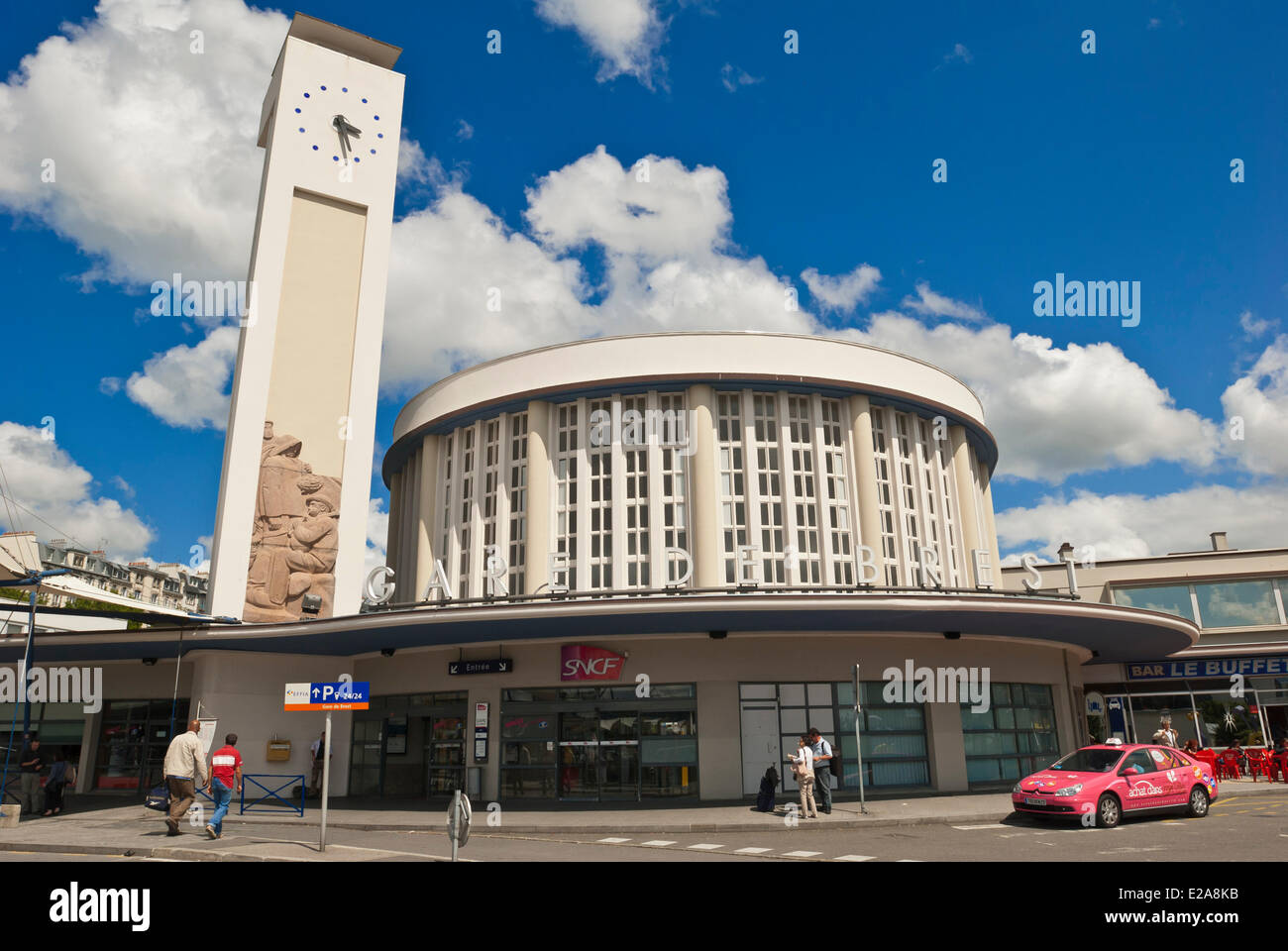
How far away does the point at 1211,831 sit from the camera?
588 inches

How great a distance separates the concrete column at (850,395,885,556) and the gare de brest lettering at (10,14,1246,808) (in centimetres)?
10

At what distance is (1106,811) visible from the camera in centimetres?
1609

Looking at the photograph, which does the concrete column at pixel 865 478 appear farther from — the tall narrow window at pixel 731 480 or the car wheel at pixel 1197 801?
the car wheel at pixel 1197 801

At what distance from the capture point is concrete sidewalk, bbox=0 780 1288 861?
13.1 m

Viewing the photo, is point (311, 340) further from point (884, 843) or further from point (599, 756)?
point (884, 843)

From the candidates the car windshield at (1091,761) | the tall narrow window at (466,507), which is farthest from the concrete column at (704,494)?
Answer: the car windshield at (1091,761)

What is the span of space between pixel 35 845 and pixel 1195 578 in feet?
137

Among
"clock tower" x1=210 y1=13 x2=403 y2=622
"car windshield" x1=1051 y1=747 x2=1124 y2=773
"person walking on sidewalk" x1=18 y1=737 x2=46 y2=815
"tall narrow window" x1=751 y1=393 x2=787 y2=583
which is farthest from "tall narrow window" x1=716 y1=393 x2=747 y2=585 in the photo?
"person walking on sidewalk" x1=18 y1=737 x2=46 y2=815

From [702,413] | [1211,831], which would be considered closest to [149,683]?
[702,413]

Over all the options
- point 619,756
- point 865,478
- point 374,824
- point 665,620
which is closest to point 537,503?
point 619,756

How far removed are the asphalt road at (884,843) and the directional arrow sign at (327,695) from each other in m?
2.20

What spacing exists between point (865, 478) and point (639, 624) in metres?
12.2

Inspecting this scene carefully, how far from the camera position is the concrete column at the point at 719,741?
69.8 feet
